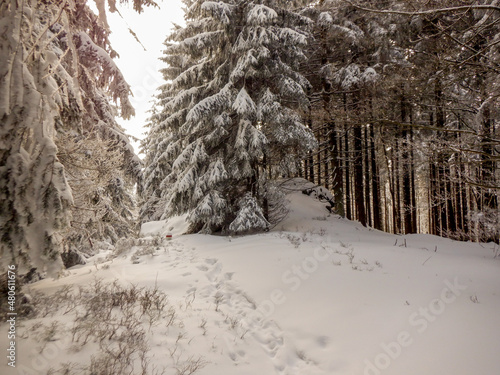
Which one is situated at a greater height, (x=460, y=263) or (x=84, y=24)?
(x=84, y=24)

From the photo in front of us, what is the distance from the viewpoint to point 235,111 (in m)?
9.90

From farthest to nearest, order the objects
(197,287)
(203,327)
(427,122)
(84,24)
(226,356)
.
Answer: (427,122) < (197,287) < (84,24) < (203,327) < (226,356)

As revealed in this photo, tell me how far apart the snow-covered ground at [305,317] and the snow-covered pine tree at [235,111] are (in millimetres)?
3557

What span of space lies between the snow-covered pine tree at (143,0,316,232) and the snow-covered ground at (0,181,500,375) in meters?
3.56

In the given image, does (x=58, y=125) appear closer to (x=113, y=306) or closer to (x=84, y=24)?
(x=84, y=24)

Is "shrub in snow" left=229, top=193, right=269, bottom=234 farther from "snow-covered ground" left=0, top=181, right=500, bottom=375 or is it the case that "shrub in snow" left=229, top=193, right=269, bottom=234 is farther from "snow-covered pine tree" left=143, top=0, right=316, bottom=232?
"snow-covered ground" left=0, top=181, right=500, bottom=375

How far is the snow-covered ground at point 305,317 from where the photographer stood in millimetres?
2779

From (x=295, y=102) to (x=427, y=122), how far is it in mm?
8779

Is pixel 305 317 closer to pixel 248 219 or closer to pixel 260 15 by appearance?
pixel 248 219

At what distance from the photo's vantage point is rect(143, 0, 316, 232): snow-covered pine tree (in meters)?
9.07

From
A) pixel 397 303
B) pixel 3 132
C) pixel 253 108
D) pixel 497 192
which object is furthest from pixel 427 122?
pixel 3 132

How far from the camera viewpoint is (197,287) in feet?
16.1

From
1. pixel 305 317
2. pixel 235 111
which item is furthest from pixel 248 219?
pixel 305 317

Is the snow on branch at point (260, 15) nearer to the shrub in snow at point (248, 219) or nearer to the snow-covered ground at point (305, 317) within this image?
the shrub in snow at point (248, 219)
